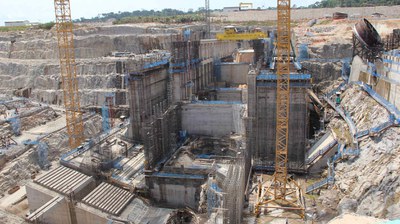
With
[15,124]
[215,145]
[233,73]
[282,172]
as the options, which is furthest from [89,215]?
[233,73]

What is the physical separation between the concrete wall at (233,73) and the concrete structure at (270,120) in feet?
50.6

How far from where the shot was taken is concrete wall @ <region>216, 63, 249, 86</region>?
4309cm

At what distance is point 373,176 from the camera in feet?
68.4

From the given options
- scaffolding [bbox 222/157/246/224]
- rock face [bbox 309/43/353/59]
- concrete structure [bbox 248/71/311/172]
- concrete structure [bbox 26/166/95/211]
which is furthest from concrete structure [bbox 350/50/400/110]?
concrete structure [bbox 26/166/95/211]

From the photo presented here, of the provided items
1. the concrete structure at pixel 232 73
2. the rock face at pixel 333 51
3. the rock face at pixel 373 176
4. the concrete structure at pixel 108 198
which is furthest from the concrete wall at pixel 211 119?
the rock face at pixel 333 51

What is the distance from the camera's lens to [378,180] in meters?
19.9

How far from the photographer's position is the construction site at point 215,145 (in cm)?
2145

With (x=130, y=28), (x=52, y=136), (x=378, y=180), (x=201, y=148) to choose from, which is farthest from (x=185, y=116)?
(x=130, y=28)

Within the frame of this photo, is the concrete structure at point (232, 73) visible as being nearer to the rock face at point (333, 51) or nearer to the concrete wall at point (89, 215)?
the rock face at point (333, 51)

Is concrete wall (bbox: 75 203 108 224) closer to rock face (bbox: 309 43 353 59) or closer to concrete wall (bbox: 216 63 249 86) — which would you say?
concrete wall (bbox: 216 63 249 86)

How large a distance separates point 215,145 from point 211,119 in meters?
2.64

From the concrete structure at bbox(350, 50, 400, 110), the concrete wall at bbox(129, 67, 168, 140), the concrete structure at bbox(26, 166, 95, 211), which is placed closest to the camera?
the concrete structure at bbox(26, 166, 95, 211)

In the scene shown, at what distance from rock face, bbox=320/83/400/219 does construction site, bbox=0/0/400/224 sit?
90 mm

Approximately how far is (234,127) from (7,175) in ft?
64.7
